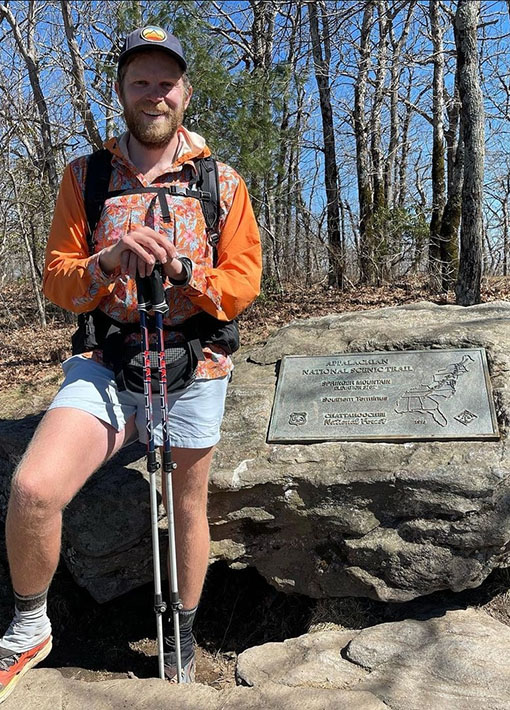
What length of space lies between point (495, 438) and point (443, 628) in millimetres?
1001

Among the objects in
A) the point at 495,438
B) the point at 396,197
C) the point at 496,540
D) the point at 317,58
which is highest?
the point at 317,58

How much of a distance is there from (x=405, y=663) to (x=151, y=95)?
106 inches

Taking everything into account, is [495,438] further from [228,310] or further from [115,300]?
[115,300]

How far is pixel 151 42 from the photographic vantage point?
2.49m

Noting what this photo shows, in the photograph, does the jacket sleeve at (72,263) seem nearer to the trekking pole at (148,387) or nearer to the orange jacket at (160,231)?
the orange jacket at (160,231)

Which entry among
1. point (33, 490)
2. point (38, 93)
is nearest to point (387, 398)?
point (33, 490)

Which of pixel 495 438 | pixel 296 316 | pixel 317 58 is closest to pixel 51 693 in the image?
pixel 495 438

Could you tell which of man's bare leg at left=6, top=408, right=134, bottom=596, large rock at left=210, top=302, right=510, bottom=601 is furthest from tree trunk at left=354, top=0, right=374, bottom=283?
man's bare leg at left=6, top=408, right=134, bottom=596

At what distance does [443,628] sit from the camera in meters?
3.06

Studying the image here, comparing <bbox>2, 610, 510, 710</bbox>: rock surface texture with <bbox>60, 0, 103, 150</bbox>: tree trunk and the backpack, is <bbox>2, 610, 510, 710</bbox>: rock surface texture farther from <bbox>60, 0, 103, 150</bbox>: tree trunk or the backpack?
<bbox>60, 0, 103, 150</bbox>: tree trunk

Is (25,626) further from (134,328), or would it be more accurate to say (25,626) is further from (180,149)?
(180,149)

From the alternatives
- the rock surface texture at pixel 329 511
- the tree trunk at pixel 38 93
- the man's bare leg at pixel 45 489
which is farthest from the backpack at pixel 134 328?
the tree trunk at pixel 38 93

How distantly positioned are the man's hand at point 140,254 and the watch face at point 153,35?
801mm

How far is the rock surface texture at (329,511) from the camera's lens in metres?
3.16
